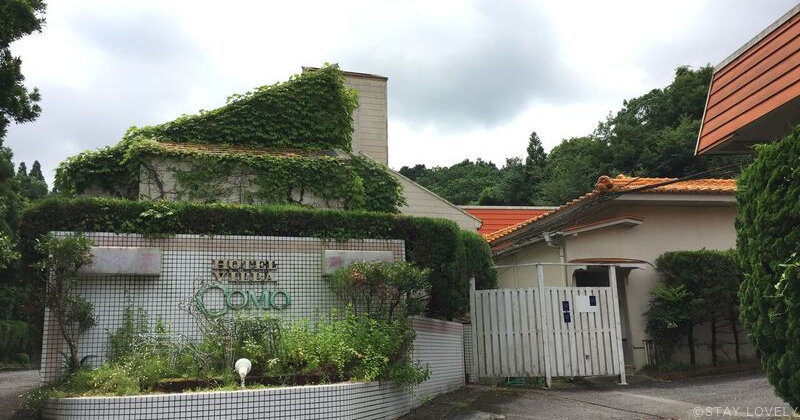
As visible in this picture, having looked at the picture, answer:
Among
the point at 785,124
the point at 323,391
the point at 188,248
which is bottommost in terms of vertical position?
the point at 323,391

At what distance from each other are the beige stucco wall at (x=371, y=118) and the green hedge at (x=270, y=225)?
9.99m

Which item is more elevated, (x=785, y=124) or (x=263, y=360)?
(x=785, y=124)

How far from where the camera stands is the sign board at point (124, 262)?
9016mm

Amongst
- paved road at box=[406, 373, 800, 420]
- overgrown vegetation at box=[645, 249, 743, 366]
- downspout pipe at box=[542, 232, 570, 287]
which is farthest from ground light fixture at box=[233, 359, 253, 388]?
overgrown vegetation at box=[645, 249, 743, 366]

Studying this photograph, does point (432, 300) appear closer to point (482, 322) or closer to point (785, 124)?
point (482, 322)

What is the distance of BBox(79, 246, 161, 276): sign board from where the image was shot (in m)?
9.02

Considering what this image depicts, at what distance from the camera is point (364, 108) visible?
70.7 feet

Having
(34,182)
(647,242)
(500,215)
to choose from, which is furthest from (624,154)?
(34,182)

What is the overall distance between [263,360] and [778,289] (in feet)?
20.2

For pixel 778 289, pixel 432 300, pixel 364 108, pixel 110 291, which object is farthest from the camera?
pixel 364 108

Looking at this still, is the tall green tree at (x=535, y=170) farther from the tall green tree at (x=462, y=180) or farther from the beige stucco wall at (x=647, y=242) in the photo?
the beige stucco wall at (x=647, y=242)

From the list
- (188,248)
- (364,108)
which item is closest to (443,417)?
(188,248)

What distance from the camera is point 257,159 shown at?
12.1 meters

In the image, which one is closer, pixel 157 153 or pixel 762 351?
pixel 762 351
